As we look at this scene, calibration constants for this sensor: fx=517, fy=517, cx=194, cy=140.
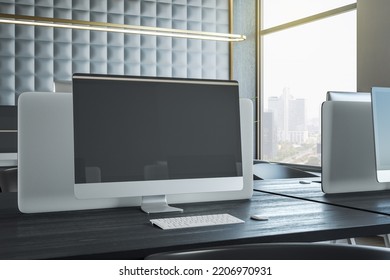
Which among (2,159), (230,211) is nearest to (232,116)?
(230,211)

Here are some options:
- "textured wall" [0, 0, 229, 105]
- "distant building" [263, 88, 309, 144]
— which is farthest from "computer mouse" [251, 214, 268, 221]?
"textured wall" [0, 0, 229, 105]

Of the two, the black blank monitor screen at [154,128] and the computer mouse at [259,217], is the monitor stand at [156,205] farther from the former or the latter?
the computer mouse at [259,217]

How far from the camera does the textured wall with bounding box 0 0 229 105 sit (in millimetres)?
4762

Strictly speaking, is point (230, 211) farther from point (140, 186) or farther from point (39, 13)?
point (39, 13)

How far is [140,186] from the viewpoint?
59.1 inches

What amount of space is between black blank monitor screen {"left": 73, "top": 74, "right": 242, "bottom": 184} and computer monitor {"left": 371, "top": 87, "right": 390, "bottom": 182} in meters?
0.54

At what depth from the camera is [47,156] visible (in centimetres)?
154

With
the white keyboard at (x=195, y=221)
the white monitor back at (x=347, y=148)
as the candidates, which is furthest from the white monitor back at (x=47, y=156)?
the white monitor back at (x=347, y=148)

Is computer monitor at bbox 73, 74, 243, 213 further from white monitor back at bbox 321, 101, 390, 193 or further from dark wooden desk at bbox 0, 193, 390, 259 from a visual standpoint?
white monitor back at bbox 321, 101, 390, 193

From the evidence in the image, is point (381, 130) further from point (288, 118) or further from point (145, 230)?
point (288, 118)

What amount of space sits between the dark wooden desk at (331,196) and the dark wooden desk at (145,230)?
0.10m

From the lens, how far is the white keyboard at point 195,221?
4.33 feet
